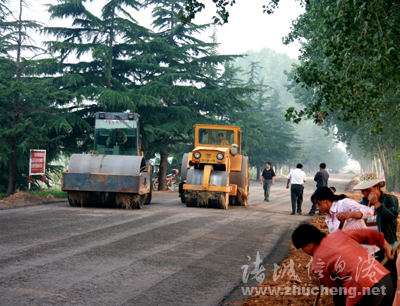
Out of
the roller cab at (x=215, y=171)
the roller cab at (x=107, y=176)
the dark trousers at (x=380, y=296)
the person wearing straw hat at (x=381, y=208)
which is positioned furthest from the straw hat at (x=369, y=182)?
the roller cab at (x=215, y=171)

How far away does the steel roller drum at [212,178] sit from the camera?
16328 mm

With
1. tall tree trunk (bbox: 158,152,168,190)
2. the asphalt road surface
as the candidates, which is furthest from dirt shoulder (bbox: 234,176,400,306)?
tall tree trunk (bbox: 158,152,168,190)

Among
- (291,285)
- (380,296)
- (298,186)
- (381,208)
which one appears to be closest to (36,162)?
(298,186)

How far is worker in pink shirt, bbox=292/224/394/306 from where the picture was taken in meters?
3.49

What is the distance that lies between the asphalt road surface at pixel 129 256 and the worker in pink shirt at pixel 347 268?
6.90 ft

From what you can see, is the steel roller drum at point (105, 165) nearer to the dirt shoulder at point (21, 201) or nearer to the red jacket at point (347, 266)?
the dirt shoulder at point (21, 201)

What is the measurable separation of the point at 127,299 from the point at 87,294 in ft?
1.73

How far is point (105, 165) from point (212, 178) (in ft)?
13.4

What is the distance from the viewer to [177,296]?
18.2 feet

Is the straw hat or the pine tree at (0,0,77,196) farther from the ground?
the pine tree at (0,0,77,196)

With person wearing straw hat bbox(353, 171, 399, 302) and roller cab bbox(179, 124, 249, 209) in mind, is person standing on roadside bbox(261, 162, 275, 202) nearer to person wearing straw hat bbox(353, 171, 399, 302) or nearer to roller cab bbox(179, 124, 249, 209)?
roller cab bbox(179, 124, 249, 209)

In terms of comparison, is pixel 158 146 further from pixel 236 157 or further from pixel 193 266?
pixel 193 266

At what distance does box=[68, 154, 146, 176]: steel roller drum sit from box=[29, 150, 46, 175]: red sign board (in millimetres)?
4249

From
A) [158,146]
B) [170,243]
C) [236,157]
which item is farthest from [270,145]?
[170,243]
